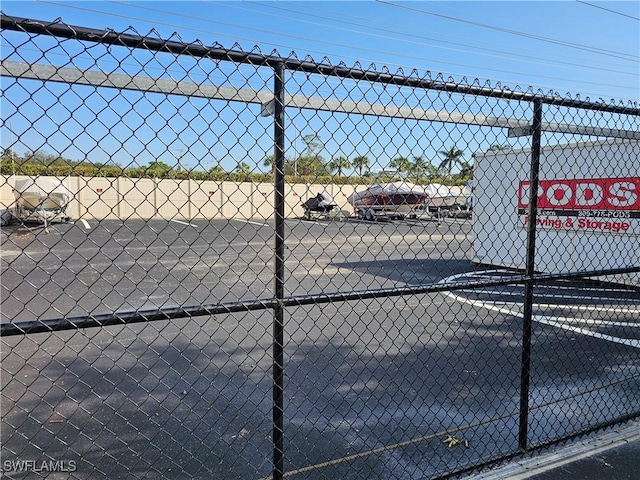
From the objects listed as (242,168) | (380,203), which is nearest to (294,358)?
(242,168)

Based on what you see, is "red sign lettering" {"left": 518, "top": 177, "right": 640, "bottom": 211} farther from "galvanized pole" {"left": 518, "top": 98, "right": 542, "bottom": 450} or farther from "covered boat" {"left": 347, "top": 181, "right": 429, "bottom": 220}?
"covered boat" {"left": 347, "top": 181, "right": 429, "bottom": 220}

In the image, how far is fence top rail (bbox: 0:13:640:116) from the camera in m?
1.73

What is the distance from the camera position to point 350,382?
416cm

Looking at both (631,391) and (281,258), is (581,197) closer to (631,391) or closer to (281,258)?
(631,391)

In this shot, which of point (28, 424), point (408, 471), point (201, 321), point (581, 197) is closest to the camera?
point (408, 471)

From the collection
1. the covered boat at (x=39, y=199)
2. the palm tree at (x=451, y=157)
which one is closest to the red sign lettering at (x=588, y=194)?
the palm tree at (x=451, y=157)

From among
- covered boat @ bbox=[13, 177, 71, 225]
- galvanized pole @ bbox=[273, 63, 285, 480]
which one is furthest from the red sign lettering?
covered boat @ bbox=[13, 177, 71, 225]

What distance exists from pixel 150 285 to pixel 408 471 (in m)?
7.19

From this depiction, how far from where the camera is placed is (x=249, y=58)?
210 centimetres

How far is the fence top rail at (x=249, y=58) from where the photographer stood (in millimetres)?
1729

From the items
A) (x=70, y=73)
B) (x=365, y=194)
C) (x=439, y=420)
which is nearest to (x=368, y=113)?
(x=70, y=73)

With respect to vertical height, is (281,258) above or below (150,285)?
above

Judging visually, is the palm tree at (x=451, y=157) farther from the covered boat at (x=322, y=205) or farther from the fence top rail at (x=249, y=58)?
the covered boat at (x=322, y=205)

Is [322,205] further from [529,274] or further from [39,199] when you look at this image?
[529,274]
